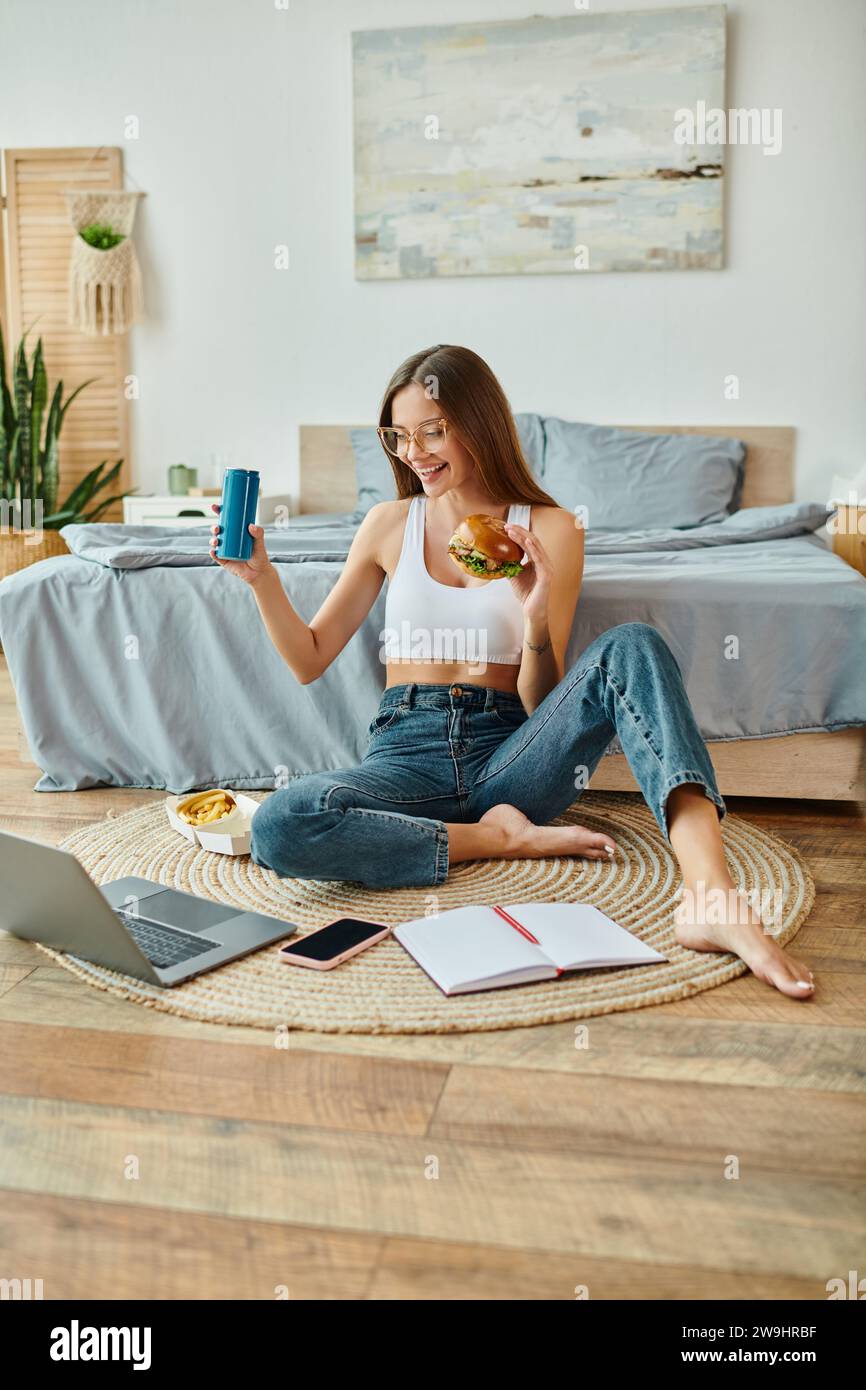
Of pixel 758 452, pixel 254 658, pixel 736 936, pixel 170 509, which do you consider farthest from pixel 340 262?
pixel 736 936

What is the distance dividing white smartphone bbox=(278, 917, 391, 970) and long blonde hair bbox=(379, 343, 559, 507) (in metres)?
0.85

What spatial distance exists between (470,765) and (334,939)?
0.46 meters

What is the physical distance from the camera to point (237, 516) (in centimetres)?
202

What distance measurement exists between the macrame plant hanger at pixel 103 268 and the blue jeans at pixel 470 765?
3.25 metres

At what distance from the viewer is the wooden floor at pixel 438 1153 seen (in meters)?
1.15

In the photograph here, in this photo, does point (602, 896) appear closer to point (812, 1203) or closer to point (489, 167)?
point (812, 1203)

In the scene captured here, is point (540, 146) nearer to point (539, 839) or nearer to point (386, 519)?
point (386, 519)

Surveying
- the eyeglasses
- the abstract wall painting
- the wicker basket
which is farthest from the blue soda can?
the abstract wall painting

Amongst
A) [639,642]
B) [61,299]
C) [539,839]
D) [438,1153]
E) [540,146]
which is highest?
[540,146]

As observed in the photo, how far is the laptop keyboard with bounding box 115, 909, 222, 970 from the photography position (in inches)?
71.1

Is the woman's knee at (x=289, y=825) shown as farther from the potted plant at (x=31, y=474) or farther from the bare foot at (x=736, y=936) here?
the potted plant at (x=31, y=474)

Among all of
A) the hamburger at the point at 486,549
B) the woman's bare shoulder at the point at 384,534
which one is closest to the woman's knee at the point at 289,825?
the hamburger at the point at 486,549

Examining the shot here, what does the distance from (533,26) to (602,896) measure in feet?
11.9
